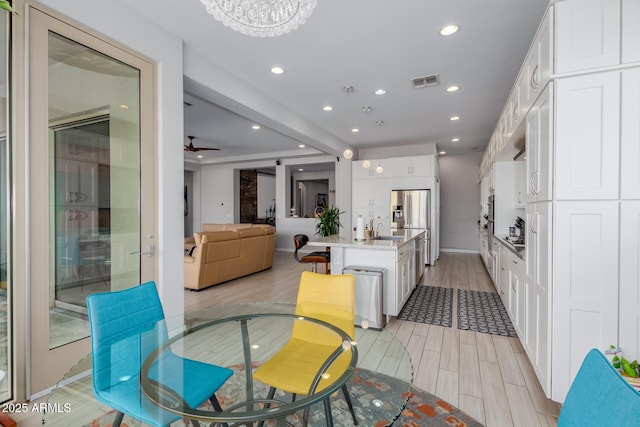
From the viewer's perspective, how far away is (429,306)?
3904 millimetres

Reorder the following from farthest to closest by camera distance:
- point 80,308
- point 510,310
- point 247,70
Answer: point 247,70 → point 510,310 → point 80,308

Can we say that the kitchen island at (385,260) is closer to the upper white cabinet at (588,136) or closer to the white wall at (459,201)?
the upper white cabinet at (588,136)

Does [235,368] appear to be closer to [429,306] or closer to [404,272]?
[404,272]

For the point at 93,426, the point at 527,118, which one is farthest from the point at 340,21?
the point at 93,426

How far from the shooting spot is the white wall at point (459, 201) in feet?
27.8

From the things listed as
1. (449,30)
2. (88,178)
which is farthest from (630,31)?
(88,178)

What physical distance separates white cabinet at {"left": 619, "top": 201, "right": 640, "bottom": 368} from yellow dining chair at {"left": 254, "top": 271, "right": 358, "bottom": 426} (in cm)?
149

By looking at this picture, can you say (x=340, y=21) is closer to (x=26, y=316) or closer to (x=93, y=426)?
(x=26, y=316)

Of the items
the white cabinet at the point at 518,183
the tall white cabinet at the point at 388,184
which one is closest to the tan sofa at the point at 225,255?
the tall white cabinet at the point at 388,184

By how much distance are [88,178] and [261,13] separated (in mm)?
1837

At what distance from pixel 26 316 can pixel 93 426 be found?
803mm

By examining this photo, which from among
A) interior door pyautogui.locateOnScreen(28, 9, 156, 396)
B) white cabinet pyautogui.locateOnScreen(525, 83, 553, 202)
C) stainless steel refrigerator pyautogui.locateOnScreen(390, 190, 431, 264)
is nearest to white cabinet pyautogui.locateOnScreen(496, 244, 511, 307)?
white cabinet pyautogui.locateOnScreen(525, 83, 553, 202)

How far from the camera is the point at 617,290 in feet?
5.55

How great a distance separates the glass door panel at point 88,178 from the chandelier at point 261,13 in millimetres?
1449
